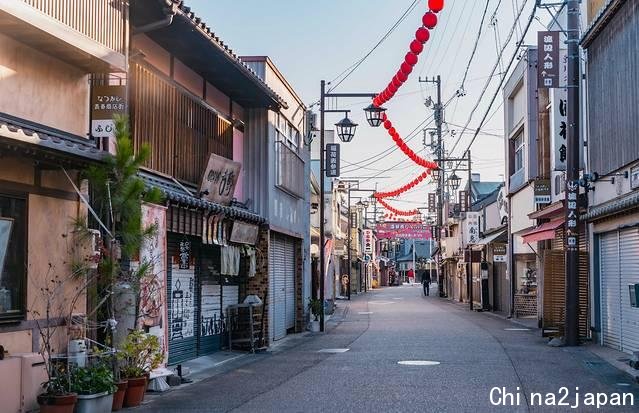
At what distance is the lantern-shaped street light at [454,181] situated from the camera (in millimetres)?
54312

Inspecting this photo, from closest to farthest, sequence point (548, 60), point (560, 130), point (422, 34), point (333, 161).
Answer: point (422, 34) < point (548, 60) < point (560, 130) < point (333, 161)

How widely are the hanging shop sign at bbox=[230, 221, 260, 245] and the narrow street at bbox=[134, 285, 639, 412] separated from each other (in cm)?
283

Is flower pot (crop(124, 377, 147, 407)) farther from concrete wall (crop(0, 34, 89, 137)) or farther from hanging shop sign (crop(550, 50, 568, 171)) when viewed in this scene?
hanging shop sign (crop(550, 50, 568, 171))

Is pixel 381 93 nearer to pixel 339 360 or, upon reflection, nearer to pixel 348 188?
pixel 339 360

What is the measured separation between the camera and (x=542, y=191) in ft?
83.0

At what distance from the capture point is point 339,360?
16.8 metres

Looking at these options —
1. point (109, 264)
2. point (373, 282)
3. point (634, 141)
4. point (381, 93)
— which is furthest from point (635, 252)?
point (373, 282)

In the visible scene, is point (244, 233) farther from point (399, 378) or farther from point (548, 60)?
point (548, 60)

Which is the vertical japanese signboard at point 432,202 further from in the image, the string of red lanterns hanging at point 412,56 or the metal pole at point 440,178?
the string of red lanterns hanging at point 412,56

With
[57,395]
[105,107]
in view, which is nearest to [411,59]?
[105,107]

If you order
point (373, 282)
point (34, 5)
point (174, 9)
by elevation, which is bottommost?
point (373, 282)

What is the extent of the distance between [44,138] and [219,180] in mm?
8462

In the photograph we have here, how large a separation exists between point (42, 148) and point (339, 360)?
945 centimetres

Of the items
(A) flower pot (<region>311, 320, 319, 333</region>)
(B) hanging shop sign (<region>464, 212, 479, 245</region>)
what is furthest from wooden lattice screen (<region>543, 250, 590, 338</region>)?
(B) hanging shop sign (<region>464, 212, 479, 245</region>)
